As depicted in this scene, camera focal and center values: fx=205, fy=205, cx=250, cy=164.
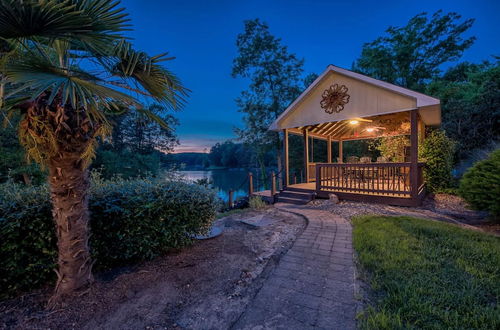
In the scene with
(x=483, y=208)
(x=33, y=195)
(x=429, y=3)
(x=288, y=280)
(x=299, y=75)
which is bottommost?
(x=288, y=280)

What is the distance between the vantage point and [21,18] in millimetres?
1590

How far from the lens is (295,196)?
804cm

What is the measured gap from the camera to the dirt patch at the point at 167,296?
183 centimetres

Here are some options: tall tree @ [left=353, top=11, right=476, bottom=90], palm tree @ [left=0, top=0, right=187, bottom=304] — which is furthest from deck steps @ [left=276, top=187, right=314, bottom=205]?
tall tree @ [left=353, top=11, right=476, bottom=90]

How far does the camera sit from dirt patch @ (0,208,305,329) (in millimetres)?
1835

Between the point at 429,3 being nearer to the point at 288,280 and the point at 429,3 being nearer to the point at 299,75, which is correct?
the point at 299,75

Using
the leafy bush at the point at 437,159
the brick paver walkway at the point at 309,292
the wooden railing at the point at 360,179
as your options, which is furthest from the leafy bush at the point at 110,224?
the leafy bush at the point at 437,159

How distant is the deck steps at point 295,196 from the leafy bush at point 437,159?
15.4 feet

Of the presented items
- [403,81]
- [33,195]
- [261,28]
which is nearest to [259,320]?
[33,195]

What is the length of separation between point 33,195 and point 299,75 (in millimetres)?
16892

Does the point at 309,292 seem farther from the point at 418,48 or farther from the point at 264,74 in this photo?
the point at 418,48

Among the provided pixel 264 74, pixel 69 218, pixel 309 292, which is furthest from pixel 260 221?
pixel 264 74

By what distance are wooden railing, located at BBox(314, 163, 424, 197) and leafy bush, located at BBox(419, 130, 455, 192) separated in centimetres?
102

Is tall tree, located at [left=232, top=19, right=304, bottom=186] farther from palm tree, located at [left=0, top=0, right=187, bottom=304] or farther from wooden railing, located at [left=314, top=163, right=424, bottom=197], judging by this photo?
palm tree, located at [left=0, top=0, right=187, bottom=304]
